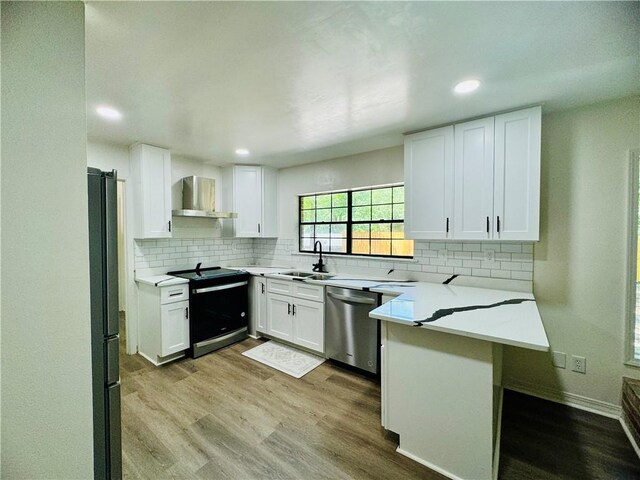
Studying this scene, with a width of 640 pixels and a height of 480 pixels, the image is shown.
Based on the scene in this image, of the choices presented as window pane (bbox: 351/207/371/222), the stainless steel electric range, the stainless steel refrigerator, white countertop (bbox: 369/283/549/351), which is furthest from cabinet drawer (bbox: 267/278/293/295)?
the stainless steel refrigerator

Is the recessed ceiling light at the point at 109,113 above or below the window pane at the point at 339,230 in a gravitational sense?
above

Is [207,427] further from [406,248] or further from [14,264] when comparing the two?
[406,248]

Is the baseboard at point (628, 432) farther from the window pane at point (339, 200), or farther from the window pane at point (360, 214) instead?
the window pane at point (339, 200)

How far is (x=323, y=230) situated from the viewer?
3988mm

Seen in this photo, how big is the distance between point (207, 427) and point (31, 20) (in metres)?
2.45

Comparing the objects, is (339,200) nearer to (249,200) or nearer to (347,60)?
(249,200)

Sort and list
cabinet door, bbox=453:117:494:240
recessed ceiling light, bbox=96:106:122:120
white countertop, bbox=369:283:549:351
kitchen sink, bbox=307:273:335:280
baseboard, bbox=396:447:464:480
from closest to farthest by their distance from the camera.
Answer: white countertop, bbox=369:283:549:351 < baseboard, bbox=396:447:464:480 < recessed ceiling light, bbox=96:106:122:120 < cabinet door, bbox=453:117:494:240 < kitchen sink, bbox=307:273:335:280

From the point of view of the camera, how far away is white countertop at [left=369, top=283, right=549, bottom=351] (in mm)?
1419

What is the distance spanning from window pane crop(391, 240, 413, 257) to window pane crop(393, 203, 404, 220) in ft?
0.94

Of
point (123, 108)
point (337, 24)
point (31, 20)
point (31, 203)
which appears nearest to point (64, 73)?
point (31, 20)

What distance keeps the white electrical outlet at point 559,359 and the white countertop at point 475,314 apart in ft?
1.86

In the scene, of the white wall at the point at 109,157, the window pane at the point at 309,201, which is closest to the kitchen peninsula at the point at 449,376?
the window pane at the point at 309,201

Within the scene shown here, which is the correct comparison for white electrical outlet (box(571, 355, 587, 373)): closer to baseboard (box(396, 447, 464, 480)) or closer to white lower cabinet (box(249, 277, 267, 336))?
baseboard (box(396, 447, 464, 480))

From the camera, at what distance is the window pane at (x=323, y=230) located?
12.9ft
